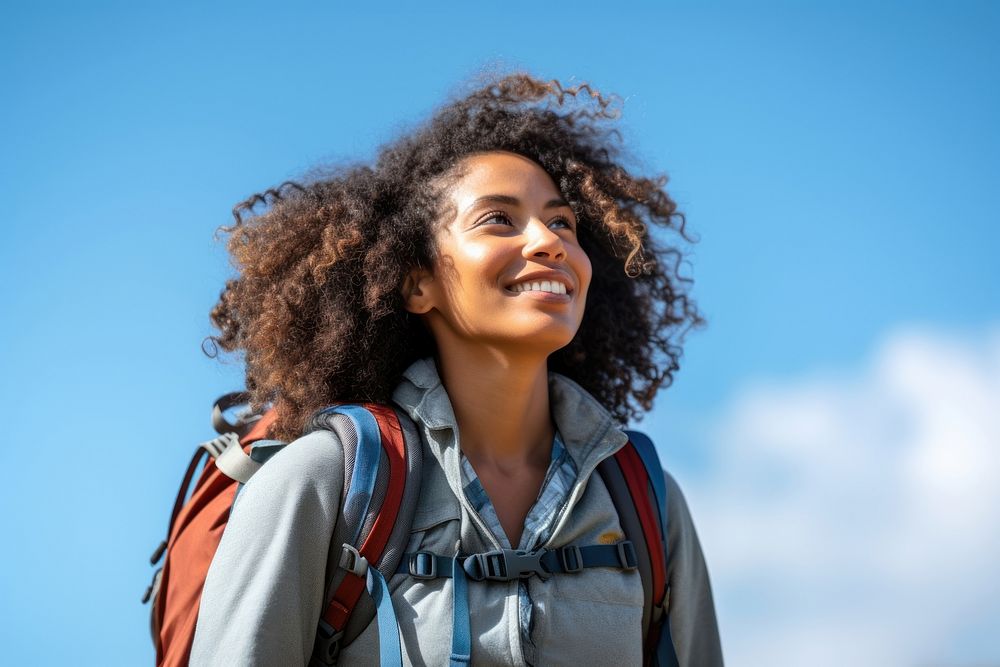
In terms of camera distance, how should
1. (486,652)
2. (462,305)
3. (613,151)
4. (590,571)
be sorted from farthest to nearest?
(613,151) → (462,305) → (590,571) → (486,652)

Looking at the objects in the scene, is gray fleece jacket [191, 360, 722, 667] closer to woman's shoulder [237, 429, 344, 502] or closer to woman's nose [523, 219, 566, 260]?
woman's shoulder [237, 429, 344, 502]

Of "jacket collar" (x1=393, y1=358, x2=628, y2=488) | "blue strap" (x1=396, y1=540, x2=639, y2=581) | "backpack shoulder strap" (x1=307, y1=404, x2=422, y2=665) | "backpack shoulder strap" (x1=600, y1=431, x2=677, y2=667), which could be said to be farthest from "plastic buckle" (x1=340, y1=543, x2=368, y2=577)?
"backpack shoulder strap" (x1=600, y1=431, x2=677, y2=667)

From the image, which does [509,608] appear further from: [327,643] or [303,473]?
[303,473]

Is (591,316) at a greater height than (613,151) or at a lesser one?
lesser

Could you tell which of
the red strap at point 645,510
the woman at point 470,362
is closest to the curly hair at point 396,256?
the woman at point 470,362

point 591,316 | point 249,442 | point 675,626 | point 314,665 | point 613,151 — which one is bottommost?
point 314,665

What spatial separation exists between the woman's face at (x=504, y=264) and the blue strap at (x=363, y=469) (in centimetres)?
66

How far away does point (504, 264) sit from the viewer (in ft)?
14.1

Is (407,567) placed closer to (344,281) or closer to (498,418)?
(498,418)

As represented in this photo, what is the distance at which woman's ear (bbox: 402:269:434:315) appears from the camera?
4613 mm

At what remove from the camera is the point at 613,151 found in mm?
5188

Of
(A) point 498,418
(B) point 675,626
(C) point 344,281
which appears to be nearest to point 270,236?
(C) point 344,281

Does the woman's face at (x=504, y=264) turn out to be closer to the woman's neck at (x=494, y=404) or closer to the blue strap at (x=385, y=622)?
the woman's neck at (x=494, y=404)

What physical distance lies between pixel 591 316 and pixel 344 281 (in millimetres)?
1332
